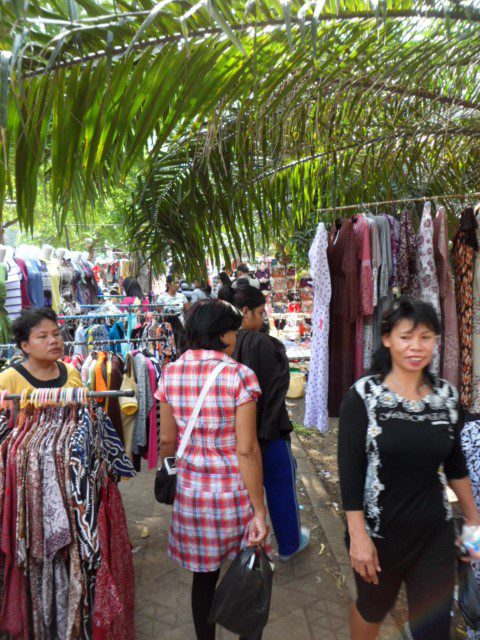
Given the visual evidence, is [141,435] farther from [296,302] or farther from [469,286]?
[296,302]

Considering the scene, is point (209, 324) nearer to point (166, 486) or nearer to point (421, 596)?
point (166, 486)

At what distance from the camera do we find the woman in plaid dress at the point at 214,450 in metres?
2.07

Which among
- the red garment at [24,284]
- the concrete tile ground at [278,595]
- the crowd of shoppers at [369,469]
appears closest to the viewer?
the crowd of shoppers at [369,469]

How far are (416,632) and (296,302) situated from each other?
11.6 m

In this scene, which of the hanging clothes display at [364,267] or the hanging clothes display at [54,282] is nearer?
the hanging clothes display at [364,267]

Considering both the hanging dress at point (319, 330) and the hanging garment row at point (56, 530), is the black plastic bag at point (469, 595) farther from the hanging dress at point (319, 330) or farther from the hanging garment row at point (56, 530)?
the hanging dress at point (319, 330)

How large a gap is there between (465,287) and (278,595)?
2.30 meters

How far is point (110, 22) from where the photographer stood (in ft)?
5.77

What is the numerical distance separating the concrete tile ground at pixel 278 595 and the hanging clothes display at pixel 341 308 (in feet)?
3.52

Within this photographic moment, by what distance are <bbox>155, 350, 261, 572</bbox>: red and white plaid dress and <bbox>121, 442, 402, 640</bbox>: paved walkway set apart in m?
0.83

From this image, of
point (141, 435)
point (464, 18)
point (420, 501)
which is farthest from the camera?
point (141, 435)

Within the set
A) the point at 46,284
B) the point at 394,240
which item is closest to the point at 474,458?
the point at 394,240

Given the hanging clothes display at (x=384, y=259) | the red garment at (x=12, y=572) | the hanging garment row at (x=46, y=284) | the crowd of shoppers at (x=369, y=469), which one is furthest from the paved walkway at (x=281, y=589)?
the hanging garment row at (x=46, y=284)

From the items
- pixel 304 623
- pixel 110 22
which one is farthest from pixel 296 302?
pixel 110 22
